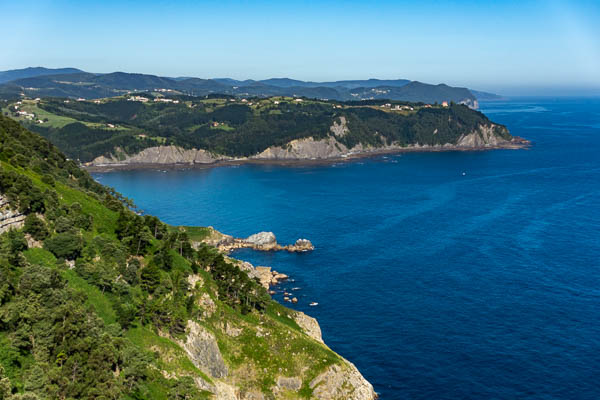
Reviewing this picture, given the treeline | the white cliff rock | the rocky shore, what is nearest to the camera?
the treeline

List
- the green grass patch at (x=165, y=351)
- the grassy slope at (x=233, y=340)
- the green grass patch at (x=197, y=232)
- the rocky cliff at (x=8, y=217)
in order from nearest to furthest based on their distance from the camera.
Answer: the green grass patch at (x=165, y=351)
the grassy slope at (x=233, y=340)
the rocky cliff at (x=8, y=217)
the green grass patch at (x=197, y=232)

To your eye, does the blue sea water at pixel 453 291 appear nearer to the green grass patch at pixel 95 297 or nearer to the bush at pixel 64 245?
the green grass patch at pixel 95 297

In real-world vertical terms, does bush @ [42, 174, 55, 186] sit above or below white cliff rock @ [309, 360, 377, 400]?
above

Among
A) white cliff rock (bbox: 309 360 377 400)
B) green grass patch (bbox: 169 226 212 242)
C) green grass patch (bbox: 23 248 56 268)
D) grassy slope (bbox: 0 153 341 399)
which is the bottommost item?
white cliff rock (bbox: 309 360 377 400)

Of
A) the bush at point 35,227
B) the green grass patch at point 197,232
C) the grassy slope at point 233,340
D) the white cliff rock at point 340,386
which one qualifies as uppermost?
the bush at point 35,227

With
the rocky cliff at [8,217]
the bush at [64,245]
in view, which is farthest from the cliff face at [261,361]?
the rocky cliff at [8,217]

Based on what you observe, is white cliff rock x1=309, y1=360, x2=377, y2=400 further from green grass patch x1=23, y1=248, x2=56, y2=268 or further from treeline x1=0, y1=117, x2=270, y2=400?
green grass patch x1=23, y1=248, x2=56, y2=268

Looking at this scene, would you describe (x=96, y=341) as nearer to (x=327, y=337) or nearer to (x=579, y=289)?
(x=327, y=337)

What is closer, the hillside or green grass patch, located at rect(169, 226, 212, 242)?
the hillside

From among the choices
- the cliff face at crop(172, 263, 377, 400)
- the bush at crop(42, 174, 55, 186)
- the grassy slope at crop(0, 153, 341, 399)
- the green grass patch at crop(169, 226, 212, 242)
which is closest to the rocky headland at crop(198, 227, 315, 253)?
the green grass patch at crop(169, 226, 212, 242)
